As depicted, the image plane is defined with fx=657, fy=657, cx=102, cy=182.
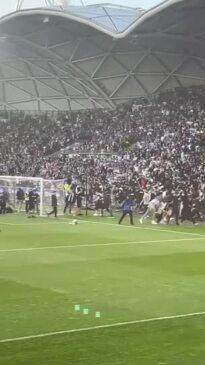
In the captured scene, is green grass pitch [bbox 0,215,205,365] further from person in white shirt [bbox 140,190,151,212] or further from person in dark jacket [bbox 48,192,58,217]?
person in white shirt [bbox 140,190,151,212]

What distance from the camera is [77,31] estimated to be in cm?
5025

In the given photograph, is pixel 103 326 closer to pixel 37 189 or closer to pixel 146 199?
pixel 146 199

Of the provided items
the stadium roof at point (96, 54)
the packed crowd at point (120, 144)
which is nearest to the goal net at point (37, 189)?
the packed crowd at point (120, 144)

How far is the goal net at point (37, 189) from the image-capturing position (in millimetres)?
36031

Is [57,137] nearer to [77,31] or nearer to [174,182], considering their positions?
[77,31]

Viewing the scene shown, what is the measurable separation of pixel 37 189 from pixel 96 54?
21.9m

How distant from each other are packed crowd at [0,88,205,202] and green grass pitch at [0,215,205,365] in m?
16.4

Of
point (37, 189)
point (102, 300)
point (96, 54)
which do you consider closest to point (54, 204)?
point (37, 189)

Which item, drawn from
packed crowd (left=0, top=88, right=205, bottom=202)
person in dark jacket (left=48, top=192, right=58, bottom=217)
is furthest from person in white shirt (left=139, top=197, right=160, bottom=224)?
person in dark jacket (left=48, top=192, right=58, bottom=217)

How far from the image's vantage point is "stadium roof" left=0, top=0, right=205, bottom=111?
44.9m

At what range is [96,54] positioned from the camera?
55.4 m

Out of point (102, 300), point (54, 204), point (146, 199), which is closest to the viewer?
point (102, 300)

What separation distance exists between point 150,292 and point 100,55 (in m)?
44.5

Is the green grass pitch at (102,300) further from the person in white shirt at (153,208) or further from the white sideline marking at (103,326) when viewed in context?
the person in white shirt at (153,208)
